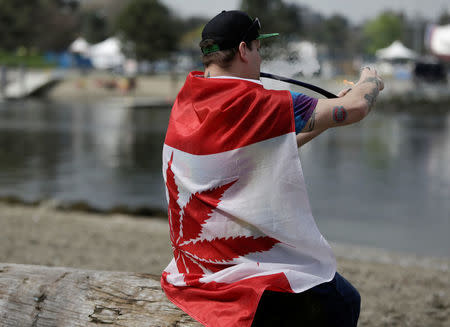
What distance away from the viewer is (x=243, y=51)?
204cm

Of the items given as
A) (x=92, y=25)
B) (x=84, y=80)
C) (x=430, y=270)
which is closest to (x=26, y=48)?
(x=84, y=80)

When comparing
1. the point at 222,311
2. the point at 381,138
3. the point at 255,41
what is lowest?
the point at 381,138

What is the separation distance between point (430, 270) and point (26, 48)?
58783mm

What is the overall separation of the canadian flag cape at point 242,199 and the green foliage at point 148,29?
42.9 meters

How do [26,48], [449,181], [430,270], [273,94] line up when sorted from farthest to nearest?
[26,48], [449,181], [430,270], [273,94]

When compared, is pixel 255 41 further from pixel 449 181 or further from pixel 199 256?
pixel 449 181

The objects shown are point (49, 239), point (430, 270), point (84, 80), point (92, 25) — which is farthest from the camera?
point (92, 25)

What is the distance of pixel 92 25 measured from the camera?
9288 centimetres

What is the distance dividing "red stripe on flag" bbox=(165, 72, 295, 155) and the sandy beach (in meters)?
2.40

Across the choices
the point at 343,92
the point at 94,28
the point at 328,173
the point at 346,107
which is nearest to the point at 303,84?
the point at 343,92

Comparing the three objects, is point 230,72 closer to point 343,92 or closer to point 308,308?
point 343,92

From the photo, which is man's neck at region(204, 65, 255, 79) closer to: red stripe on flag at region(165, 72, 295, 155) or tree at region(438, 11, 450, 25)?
red stripe on flag at region(165, 72, 295, 155)

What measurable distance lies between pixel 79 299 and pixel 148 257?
3.10 meters

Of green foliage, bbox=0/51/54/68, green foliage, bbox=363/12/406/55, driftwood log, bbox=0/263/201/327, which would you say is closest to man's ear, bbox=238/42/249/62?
driftwood log, bbox=0/263/201/327
